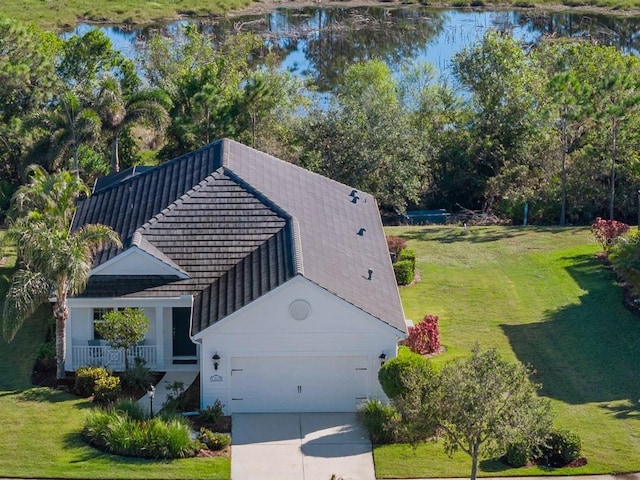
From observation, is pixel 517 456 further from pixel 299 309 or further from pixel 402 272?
pixel 402 272

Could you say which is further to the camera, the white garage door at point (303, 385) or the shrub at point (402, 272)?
the shrub at point (402, 272)

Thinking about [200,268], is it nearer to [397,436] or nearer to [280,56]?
[397,436]

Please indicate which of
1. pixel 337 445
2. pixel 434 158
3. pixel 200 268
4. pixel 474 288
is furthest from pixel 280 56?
pixel 337 445

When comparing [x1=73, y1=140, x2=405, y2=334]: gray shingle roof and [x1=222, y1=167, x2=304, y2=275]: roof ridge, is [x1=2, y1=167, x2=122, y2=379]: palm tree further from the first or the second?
[x1=222, y1=167, x2=304, y2=275]: roof ridge

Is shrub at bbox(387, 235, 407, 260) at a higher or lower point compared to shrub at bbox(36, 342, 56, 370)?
higher

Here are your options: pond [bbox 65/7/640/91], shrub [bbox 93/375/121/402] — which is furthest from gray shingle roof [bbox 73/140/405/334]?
pond [bbox 65/7/640/91]

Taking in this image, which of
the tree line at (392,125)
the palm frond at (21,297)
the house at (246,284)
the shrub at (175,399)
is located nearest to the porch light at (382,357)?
the house at (246,284)

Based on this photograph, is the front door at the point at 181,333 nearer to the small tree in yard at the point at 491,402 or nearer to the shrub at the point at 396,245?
the small tree in yard at the point at 491,402
